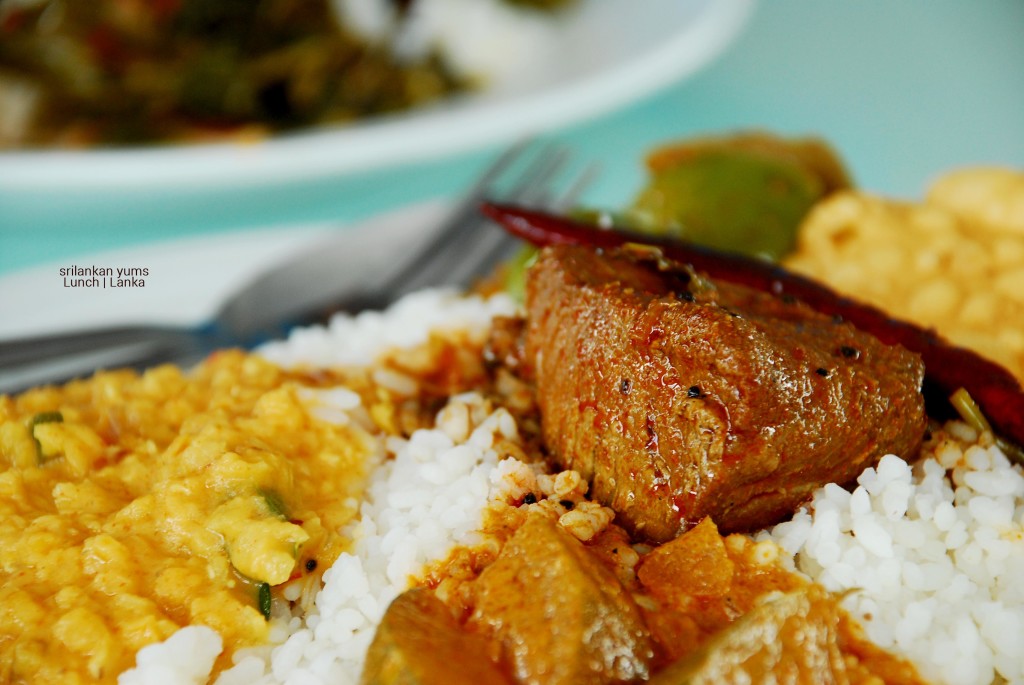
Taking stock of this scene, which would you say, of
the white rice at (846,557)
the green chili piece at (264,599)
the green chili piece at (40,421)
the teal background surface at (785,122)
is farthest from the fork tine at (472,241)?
the green chili piece at (264,599)

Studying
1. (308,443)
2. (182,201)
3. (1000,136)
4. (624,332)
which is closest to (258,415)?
(308,443)

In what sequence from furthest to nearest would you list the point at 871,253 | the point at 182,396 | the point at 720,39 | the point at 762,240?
1. the point at 720,39
2. the point at 762,240
3. the point at 871,253
4. the point at 182,396

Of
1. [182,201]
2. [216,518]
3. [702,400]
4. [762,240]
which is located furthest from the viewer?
[182,201]

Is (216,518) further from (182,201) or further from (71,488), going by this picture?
(182,201)

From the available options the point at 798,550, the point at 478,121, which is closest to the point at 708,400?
the point at 798,550

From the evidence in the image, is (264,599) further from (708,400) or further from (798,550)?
(798,550)

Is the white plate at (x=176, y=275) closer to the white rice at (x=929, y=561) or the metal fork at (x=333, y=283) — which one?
the metal fork at (x=333, y=283)

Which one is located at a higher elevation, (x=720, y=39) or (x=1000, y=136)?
(x=720, y=39)

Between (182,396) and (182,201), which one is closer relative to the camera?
(182,396)

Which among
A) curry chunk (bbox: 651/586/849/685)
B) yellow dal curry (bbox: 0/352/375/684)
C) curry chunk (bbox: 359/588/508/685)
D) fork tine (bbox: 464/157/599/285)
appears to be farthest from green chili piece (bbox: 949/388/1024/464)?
fork tine (bbox: 464/157/599/285)
